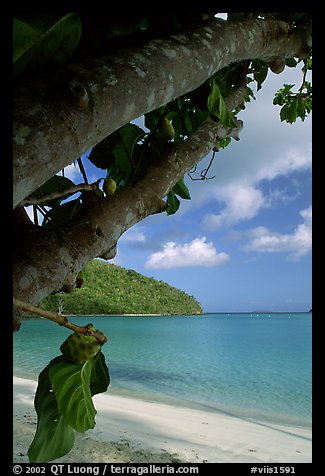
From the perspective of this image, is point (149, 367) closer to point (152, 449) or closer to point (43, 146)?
point (152, 449)

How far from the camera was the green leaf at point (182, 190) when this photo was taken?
1725 millimetres

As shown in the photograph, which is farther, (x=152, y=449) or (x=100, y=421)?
(x=100, y=421)

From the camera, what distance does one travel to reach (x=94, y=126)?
0.67 meters

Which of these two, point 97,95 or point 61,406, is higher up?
point 97,95

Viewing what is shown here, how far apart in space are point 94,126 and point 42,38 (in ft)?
0.49

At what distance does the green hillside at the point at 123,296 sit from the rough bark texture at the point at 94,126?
2992 centimetres

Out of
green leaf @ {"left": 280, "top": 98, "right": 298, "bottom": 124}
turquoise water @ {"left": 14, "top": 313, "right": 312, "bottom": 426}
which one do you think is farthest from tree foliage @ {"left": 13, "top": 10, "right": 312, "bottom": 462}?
turquoise water @ {"left": 14, "top": 313, "right": 312, "bottom": 426}

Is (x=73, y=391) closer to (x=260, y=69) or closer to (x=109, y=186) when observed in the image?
(x=109, y=186)

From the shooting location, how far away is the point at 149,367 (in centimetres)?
2141

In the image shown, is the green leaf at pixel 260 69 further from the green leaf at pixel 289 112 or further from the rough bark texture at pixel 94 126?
the green leaf at pixel 289 112

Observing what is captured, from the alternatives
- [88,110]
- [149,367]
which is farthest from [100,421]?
[149,367]

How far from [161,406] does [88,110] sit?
45.3ft

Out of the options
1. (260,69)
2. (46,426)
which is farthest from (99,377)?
(260,69)

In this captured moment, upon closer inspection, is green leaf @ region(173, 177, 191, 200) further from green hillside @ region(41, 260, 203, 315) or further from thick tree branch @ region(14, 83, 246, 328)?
green hillside @ region(41, 260, 203, 315)
